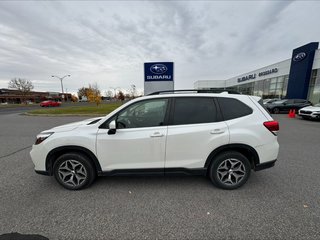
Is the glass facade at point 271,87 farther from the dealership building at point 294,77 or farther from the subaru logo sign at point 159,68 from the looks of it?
the subaru logo sign at point 159,68

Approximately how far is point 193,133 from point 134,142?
1.02 m

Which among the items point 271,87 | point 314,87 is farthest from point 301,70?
point 271,87

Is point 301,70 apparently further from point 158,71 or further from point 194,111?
point 194,111

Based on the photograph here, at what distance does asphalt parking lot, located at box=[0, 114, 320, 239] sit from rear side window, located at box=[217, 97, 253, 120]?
1.37m

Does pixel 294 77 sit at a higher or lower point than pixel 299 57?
lower

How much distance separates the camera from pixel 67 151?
2.96 metres

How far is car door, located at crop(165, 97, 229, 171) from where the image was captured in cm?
279

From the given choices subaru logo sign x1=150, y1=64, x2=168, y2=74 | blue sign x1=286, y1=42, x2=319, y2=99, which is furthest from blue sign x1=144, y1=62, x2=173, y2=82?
blue sign x1=286, y1=42, x2=319, y2=99

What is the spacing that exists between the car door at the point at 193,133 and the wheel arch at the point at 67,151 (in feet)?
4.17

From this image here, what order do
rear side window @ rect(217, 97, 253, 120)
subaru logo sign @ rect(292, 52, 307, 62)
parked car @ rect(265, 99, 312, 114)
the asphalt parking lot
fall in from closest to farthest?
1. the asphalt parking lot
2. rear side window @ rect(217, 97, 253, 120)
3. parked car @ rect(265, 99, 312, 114)
4. subaru logo sign @ rect(292, 52, 307, 62)

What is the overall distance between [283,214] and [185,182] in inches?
61.4

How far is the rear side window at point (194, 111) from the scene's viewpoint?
9.43 feet

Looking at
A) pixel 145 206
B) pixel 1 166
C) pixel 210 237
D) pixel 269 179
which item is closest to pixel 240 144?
pixel 269 179

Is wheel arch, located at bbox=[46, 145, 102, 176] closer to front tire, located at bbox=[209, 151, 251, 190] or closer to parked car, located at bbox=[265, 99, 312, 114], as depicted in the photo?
front tire, located at bbox=[209, 151, 251, 190]
